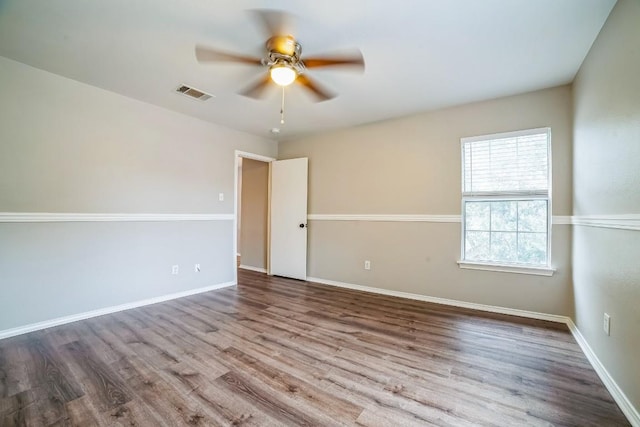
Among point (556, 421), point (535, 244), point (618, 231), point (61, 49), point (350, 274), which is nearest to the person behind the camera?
point (556, 421)

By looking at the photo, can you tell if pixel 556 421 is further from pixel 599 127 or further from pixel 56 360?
pixel 56 360

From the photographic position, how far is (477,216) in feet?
10.8

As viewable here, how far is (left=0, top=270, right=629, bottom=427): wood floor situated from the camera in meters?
1.50

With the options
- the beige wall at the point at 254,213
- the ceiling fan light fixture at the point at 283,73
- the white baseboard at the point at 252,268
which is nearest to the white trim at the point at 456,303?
the white baseboard at the point at 252,268

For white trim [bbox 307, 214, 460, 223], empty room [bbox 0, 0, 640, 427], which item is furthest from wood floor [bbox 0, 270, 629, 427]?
white trim [bbox 307, 214, 460, 223]

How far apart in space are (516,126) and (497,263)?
1546 millimetres

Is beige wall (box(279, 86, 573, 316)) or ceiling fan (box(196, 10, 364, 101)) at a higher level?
ceiling fan (box(196, 10, 364, 101))

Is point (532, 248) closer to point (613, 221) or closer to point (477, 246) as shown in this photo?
point (477, 246)

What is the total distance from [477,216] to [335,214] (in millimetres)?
1979

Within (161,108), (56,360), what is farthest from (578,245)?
(161,108)

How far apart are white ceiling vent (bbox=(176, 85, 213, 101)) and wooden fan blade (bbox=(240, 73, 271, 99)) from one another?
61 cm

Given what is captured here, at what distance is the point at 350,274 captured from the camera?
4188 millimetres

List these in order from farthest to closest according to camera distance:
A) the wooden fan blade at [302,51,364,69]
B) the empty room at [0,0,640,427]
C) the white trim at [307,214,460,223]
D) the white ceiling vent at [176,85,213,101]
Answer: the white trim at [307,214,460,223]
the white ceiling vent at [176,85,213,101]
the wooden fan blade at [302,51,364,69]
the empty room at [0,0,640,427]

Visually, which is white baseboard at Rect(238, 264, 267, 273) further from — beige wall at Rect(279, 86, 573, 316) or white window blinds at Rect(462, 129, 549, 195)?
white window blinds at Rect(462, 129, 549, 195)
